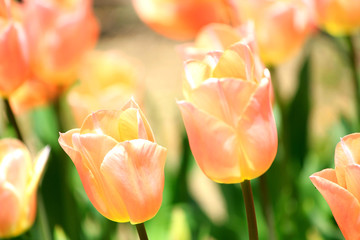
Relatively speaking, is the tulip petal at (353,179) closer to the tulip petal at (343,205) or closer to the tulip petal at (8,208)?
the tulip petal at (343,205)

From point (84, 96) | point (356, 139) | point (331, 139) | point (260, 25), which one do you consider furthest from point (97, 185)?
point (331, 139)

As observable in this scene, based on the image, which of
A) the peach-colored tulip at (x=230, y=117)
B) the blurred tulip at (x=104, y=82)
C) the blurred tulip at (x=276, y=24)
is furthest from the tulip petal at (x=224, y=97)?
the blurred tulip at (x=104, y=82)

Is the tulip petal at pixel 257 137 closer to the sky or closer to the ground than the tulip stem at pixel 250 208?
closer to the sky

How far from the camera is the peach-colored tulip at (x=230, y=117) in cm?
42

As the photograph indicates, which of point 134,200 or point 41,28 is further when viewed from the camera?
point 41,28

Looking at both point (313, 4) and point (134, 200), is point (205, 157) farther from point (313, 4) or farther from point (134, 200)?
point (313, 4)

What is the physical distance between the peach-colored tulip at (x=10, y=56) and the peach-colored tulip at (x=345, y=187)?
362 mm

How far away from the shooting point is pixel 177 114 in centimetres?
112

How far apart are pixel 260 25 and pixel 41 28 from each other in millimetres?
310

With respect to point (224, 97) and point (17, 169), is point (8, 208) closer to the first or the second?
point (17, 169)

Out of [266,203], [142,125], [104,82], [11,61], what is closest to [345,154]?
[142,125]

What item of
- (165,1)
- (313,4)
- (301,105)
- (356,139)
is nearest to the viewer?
(356,139)

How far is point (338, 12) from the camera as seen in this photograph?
813 millimetres

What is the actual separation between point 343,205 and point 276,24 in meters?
0.47
